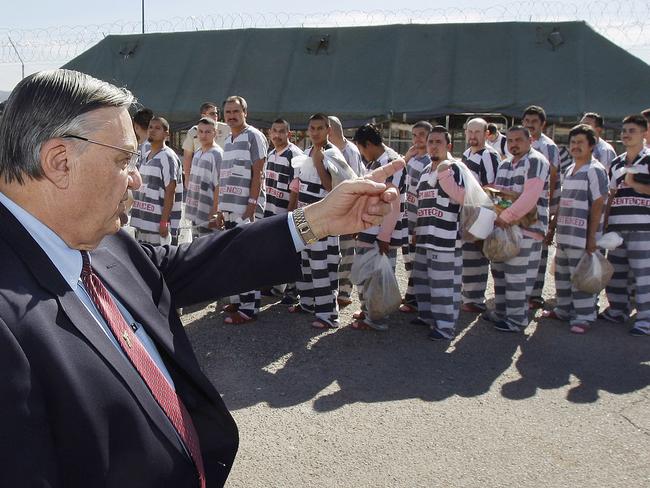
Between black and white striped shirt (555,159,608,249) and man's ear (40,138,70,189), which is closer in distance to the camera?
man's ear (40,138,70,189)

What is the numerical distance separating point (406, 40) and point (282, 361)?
46.7ft

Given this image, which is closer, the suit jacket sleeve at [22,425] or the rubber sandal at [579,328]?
the suit jacket sleeve at [22,425]

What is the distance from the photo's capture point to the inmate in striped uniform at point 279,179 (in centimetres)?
644

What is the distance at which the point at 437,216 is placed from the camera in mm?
5551

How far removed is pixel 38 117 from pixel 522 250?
5.16 m

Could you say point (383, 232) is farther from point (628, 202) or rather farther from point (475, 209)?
point (628, 202)

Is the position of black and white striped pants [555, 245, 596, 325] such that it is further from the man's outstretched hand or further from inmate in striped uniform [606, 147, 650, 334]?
the man's outstretched hand

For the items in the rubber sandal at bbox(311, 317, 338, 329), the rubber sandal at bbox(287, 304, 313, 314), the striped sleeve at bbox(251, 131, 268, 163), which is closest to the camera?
the rubber sandal at bbox(311, 317, 338, 329)

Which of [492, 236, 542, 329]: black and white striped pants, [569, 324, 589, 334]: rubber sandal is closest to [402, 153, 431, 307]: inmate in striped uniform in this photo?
[492, 236, 542, 329]: black and white striped pants

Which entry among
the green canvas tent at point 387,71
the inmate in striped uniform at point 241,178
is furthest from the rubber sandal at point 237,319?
the green canvas tent at point 387,71

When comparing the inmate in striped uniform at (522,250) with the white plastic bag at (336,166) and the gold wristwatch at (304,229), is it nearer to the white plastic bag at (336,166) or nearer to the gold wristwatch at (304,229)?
the white plastic bag at (336,166)

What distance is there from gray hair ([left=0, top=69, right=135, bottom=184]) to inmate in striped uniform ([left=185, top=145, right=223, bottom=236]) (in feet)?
17.2

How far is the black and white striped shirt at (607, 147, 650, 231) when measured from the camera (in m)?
5.87

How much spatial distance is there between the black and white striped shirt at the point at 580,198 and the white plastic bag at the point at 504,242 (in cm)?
64
